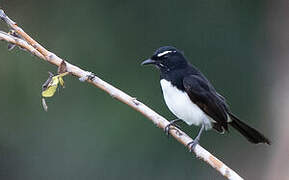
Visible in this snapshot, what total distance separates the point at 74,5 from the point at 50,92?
815 cm

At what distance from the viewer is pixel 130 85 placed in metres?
11.5

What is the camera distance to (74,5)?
40.1 ft

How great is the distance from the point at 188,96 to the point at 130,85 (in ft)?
19.0

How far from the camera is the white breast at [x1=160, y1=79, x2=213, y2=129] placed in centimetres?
572

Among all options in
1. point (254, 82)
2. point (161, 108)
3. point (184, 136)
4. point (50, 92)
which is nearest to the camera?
point (50, 92)

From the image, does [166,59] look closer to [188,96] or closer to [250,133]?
[188,96]

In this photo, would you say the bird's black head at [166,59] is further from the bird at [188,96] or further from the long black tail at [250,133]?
the long black tail at [250,133]

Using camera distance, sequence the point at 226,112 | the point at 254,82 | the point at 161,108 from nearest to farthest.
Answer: the point at 226,112, the point at 161,108, the point at 254,82

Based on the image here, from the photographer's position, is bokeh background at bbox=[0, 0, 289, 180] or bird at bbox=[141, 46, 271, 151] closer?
bird at bbox=[141, 46, 271, 151]

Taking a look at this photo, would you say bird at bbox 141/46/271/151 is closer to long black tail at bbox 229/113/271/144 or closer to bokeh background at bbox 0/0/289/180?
long black tail at bbox 229/113/271/144

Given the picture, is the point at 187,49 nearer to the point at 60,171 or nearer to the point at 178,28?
the point at 178,28

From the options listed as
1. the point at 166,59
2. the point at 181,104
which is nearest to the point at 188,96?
the point at 181,104

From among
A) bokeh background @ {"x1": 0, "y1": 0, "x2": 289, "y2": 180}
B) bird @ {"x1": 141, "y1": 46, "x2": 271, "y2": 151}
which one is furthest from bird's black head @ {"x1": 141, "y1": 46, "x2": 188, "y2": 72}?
bokeh background @ {"x1": 0, "y1": 0, "x2": 289, "y2": 180}

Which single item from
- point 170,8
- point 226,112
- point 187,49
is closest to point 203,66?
point 187,49
